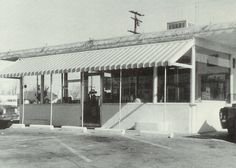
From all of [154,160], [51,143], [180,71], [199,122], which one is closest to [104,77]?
[180,71]

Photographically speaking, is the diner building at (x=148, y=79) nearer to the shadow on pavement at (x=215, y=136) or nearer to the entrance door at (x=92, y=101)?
the entrance door at (x=92, y=101)

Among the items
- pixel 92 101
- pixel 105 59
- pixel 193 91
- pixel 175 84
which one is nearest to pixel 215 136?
pixel 193 91

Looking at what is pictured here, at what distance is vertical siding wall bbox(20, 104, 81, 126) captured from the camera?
795 inches

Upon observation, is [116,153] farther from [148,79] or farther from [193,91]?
[148,79]

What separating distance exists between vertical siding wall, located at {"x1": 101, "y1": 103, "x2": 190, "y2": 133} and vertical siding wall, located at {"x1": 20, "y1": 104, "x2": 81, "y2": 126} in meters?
2.12

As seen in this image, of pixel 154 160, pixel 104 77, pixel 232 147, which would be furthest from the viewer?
pixel 104 77

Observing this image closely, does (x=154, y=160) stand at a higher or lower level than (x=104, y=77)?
lower

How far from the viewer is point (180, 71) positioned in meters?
16.9

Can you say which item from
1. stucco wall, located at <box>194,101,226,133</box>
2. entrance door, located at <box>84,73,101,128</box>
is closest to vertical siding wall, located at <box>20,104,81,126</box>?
entrance door, located at <box>84,73,101,128</box>

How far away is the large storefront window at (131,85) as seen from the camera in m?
17.8

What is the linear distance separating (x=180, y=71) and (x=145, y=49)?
5.46 ft

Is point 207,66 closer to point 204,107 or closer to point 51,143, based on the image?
point 204,107

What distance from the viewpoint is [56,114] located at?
21.0 meters

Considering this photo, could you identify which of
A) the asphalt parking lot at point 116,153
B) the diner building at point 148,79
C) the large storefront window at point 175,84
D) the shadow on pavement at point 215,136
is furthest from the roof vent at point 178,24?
the asphalt parking lot at point 116,153
